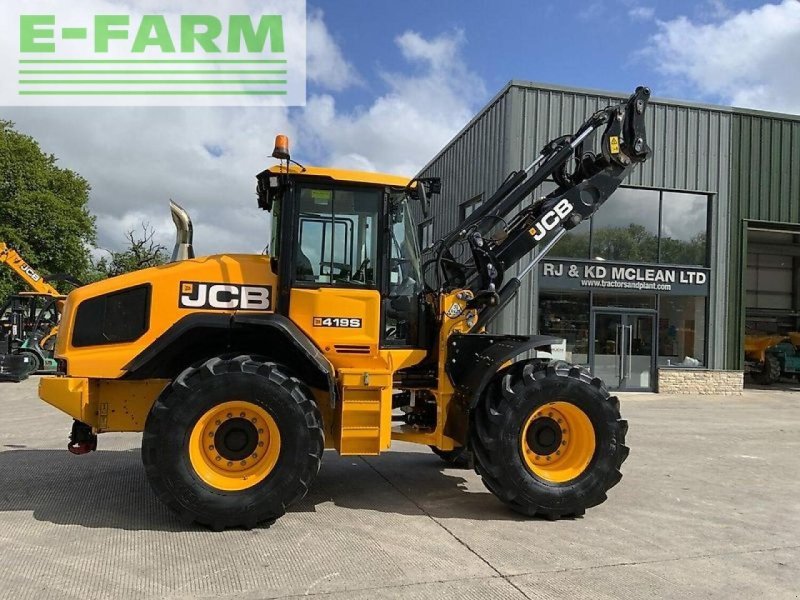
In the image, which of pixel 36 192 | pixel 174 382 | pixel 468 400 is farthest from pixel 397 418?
pixel 36 192

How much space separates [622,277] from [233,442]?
1306cm

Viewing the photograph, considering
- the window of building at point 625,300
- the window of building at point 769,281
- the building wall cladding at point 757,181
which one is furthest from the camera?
the window of building at point 769,281

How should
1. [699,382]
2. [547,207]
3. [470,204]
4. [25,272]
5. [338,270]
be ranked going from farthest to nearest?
[470,204] → [25,272] → [699,382] → [547,207] → [338,270]

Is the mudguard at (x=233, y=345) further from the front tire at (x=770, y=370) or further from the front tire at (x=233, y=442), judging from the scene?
the front tire at (x=770, y=370)

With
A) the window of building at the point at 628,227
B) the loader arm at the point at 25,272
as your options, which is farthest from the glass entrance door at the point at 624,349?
the loader arm at the point at 25,272

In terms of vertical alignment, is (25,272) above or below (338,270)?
above

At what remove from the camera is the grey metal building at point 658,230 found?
15.5m

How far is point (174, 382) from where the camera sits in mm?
4957

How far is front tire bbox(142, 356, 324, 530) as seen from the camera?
484cm

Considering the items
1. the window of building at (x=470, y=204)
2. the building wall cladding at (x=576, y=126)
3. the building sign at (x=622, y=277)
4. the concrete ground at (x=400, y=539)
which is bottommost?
the concrete ground at (x=400, y=539)

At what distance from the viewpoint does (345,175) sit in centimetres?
556

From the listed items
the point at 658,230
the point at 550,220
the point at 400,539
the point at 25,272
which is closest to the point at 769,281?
the point at 658,230

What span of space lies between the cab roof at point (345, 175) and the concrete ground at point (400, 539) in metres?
2.90

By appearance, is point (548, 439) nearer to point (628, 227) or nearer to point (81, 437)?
point (81, 437)
